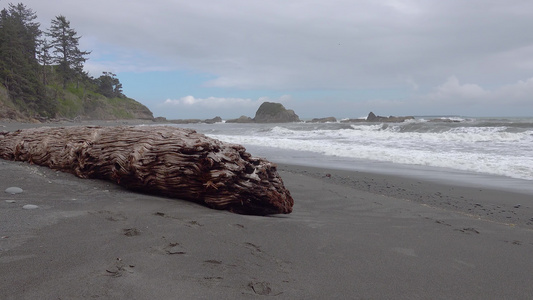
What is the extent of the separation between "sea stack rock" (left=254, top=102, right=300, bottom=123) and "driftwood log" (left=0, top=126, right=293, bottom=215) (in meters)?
68.2

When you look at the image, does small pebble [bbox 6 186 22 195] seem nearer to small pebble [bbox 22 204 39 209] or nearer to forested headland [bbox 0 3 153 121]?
small pebble [bbox 22 204 39 209]

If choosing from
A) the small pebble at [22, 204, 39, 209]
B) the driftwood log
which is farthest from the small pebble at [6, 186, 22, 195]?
the driftwood log

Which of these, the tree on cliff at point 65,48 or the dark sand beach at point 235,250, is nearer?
the dark sand beach at point 235,250

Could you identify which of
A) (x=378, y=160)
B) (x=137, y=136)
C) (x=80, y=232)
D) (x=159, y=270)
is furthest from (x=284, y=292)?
(x=378, y=160)

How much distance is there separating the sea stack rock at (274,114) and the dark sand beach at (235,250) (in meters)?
68.6

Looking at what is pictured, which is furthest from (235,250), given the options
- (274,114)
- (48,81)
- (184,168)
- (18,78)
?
(274,114)

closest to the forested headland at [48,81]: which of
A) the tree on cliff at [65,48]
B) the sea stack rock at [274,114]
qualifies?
the tree on cliff at [65,48]

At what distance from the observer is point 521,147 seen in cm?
1312

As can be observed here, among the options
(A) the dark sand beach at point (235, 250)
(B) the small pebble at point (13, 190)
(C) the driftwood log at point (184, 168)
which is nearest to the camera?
(A) the dark sand beach at point (235, 250)

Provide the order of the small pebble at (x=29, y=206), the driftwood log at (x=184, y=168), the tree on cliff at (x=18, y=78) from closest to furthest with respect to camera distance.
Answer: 1. the small pebble at (x=29, y=206)
2. the driftwood log at (x=184, y=168)
3. the tree on cliff at (x=18, y=78)

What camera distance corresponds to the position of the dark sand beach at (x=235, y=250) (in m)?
2.10

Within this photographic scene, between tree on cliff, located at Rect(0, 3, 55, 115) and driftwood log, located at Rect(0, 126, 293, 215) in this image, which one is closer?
driftwood log, located at Rect(0, 126, 293, 215)

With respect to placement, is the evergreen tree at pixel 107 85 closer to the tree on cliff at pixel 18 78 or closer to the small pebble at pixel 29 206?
the tree on cliff at pixel 18 78

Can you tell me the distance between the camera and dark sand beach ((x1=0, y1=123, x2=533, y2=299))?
2.10 metres
